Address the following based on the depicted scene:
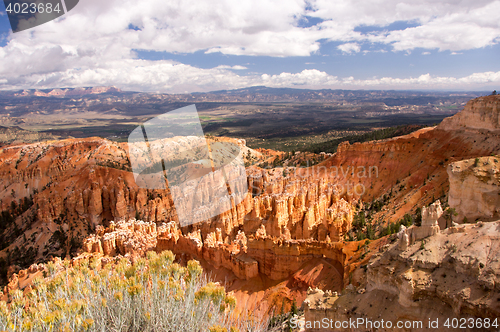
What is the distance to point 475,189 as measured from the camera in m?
21.2

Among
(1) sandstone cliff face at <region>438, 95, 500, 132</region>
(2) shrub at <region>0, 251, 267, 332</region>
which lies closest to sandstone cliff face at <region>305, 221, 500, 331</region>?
(2) shrub at <region>0, 251, 267, 332</region>

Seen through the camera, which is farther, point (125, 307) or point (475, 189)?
point (475, 189)

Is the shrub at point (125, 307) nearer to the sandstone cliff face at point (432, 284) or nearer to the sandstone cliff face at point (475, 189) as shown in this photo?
the sandstone cliff face at point (432, 284)

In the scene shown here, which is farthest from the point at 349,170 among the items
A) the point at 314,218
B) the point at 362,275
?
the point at 362,275

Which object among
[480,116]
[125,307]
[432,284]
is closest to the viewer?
[125,307]

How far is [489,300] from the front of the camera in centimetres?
993

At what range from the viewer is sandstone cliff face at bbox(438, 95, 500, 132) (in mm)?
39750

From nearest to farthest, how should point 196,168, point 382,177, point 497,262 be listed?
1. point 497,262
2. point 382,177
3. point 196,168

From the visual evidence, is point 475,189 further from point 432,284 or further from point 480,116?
point 480,116

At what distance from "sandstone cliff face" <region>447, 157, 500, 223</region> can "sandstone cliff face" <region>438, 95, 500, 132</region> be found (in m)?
23.7

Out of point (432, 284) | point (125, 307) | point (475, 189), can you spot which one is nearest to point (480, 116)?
point (475, 189)

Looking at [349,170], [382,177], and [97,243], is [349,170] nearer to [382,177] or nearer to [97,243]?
[382,177]

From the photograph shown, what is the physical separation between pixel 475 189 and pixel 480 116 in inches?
1125

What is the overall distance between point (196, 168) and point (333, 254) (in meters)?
43.3
